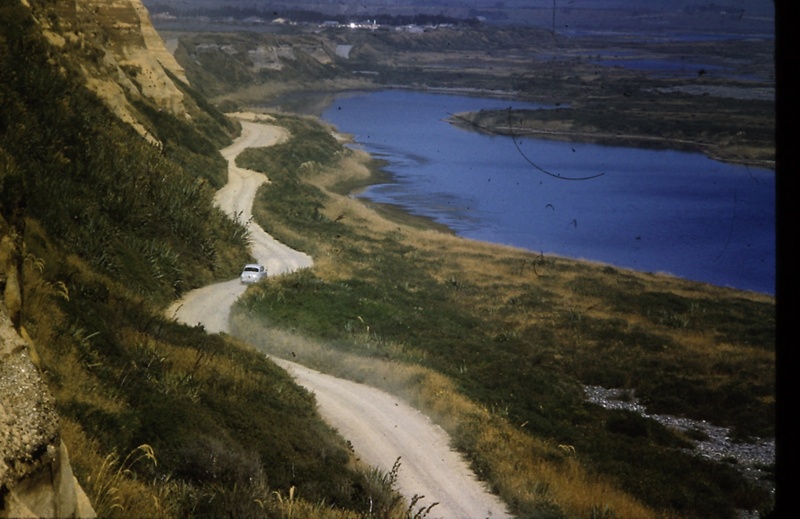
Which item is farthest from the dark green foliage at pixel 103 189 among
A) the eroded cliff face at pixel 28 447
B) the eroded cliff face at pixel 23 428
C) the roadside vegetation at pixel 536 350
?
the eroded cliff face at pixel 28 447

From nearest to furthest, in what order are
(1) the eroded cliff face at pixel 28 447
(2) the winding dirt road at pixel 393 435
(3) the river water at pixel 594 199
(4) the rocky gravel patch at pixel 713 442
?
(1) the eroded cliff face at pixel 28 447 < (2) the winding dirt road at pixel 393 435 < (4) the rocky gravel patch at pixel 713 442 < (3) the river water at pixel 594 199

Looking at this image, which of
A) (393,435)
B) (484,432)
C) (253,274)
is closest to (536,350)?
(253,274)

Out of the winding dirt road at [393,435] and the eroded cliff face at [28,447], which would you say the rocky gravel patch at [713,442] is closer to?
the winding dirt road at [393,435]

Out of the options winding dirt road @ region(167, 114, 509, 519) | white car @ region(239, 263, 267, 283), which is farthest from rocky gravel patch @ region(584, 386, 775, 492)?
white car @ region(239, 263, 267, 283)

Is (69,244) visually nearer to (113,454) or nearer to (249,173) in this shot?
(113,454)

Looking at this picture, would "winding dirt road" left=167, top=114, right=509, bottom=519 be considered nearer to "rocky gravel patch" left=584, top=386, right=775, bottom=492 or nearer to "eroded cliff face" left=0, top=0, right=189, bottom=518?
"rocky gravel patch" left=584, top=386, right=775, bottom=492

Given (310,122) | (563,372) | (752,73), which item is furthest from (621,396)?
(752,73)

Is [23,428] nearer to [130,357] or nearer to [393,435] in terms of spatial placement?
[130,357]
